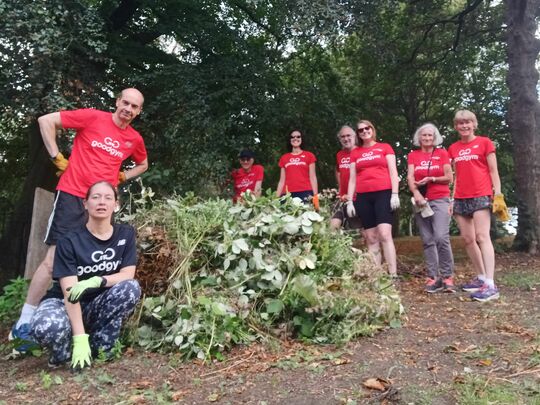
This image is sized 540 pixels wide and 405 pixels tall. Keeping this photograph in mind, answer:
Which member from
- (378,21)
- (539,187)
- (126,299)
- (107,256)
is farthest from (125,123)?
(539,187)

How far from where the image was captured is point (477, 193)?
4.81m

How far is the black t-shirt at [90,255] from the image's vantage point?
3314 mm

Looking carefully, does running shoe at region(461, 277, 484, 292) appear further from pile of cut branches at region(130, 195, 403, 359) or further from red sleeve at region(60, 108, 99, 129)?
red sleeve at region(60, 108, 99, 129)

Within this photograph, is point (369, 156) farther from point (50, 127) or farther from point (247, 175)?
point (50, 127)

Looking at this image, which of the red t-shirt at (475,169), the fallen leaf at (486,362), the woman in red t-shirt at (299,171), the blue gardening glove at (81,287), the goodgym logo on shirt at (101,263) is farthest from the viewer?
the woman in red t-shirt at (299,171)

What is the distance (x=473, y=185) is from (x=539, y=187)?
490 centimetres

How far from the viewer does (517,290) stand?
5.41 meters

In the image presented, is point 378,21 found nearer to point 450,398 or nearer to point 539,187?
point 539,187

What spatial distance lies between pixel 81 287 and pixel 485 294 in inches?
138

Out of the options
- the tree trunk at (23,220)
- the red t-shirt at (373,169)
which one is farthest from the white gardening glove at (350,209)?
the tree trunk at (23,220)

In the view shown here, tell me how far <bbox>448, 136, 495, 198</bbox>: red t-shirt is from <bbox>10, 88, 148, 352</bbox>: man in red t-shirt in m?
3.01

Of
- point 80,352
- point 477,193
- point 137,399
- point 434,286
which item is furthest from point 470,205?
point 80,352

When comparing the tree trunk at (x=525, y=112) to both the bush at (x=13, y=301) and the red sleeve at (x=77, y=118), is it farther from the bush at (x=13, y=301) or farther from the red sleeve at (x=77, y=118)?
the bush at (x=13, y=301)

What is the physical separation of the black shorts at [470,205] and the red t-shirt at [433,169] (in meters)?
0.25
